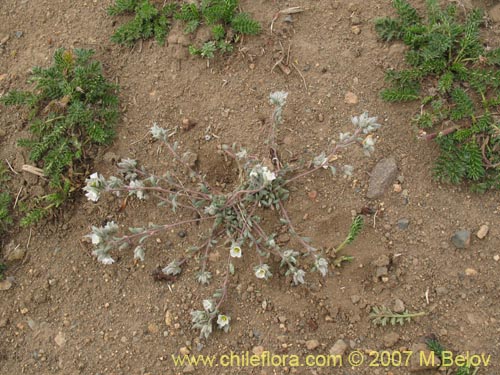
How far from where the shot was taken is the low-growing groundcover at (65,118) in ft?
12.6

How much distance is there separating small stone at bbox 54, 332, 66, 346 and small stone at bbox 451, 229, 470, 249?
277 cm

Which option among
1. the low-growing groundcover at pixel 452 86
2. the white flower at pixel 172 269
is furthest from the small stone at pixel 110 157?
the low-growing groundcover at pixel 452 86

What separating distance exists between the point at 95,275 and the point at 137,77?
1659 millimetres

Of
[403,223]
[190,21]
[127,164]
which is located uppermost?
[190,21]

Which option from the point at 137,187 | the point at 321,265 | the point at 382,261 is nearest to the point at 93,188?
the point at 137,187

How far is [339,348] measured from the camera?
10.5 feet

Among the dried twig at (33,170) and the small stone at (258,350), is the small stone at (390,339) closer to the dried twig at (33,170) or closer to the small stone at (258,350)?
the small stone at (258,350)

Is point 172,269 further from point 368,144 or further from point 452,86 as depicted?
point 452,86

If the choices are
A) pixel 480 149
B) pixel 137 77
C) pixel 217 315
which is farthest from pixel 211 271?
pixel 480 149

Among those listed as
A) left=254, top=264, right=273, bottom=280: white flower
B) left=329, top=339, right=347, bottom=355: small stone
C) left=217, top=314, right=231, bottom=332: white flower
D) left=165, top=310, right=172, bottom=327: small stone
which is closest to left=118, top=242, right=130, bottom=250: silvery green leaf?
left=165, top=310, right=172, bottom=327: small stone

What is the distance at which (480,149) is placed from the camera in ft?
11.6

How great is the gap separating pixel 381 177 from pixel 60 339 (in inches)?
99.6

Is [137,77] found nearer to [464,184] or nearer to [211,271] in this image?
[211,271]

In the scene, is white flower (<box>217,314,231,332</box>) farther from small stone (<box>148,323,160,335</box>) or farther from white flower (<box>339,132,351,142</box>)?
white flower (<box>339,132,351,142</box>)
